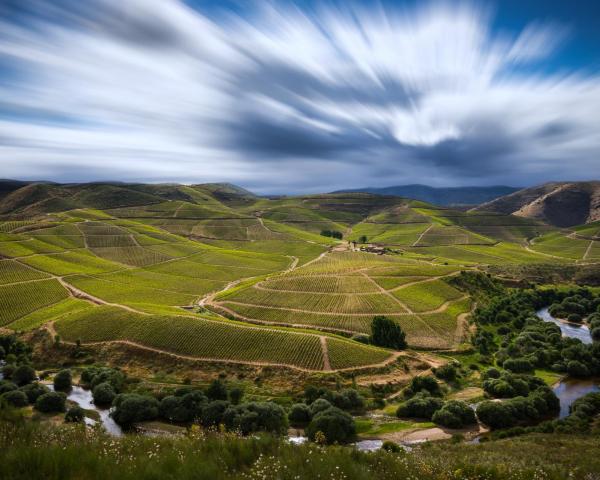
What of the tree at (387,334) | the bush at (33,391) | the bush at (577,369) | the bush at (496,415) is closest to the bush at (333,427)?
the bush at (496,415)

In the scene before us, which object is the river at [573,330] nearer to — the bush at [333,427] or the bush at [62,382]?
the bush at [333,427]

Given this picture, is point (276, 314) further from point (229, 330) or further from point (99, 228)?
point (99, 228)

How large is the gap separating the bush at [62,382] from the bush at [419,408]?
48.8 meters

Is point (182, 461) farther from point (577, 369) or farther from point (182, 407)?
point (577, 369)

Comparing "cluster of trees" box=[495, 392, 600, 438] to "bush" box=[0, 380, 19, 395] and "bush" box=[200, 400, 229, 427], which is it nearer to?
"bush" box=[200, 400, 229, 427]

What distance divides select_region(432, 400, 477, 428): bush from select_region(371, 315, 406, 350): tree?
22653mm

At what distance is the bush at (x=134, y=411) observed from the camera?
45.6 meters

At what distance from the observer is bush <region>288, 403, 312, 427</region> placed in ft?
153

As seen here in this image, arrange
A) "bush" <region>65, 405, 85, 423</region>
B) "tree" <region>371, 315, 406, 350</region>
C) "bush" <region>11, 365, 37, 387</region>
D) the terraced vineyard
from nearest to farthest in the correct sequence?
"bush" <region>65, 405, 85, 423</region>
"bush" <region>11, 365, 37, 387</region>
the terraced vineyard
"tree" <region>371, 315, 406, 350</region>

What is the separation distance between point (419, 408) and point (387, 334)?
882 inches

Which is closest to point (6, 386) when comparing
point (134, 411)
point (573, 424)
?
point (134, 411)

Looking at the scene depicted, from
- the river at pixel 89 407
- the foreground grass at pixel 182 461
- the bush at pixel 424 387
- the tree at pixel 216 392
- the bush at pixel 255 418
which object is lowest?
the river at pixel 89 407

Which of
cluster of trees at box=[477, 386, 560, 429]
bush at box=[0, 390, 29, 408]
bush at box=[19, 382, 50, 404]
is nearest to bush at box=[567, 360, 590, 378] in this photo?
cluster of trees at box=[477, 386, 560, 429]

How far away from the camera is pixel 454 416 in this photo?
152ft
